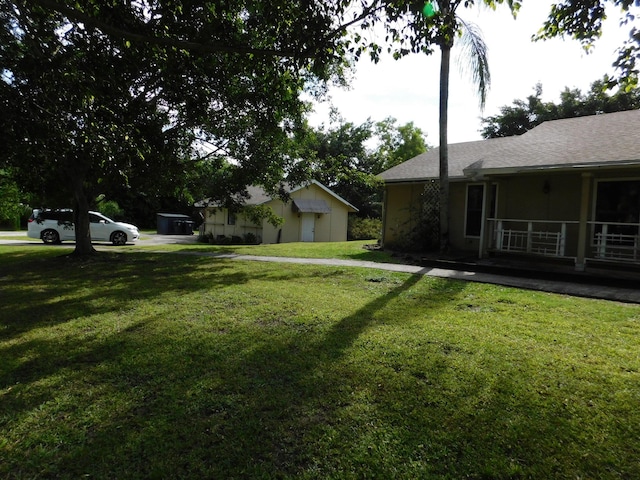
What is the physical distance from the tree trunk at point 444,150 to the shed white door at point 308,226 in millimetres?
14382

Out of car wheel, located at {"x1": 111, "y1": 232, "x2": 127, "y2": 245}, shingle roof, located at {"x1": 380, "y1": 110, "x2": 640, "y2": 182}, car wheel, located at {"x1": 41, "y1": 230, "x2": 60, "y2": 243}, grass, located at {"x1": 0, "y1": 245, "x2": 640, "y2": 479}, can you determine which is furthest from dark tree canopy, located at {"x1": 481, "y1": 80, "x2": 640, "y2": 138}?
car wheel, located at {"x1": 41, "y1": 230, "x2": 60, "y2": 243}

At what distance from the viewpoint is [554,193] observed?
1102 cm

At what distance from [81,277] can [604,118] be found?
15.8 m

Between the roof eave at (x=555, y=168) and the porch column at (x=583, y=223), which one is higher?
the roof eave at (x=555, y=168)

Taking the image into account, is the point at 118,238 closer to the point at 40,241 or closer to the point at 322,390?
the point at 40,241

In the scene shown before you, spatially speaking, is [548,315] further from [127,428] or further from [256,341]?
[127,428]

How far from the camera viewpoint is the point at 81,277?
384 inches

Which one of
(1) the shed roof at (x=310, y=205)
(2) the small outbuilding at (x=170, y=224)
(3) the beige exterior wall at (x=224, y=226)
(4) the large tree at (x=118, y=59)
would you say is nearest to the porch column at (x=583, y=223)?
(4) the large tree at (x=118, y=59)

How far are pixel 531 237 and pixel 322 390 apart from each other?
382 inches

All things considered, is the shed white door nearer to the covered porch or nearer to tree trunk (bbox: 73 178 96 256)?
tree trunk (bbox: 73 178 96 256)

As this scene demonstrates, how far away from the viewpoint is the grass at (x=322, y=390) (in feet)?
8.52

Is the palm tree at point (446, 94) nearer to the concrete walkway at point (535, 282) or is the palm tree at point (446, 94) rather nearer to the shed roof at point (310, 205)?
the concrete walkway at point (535, 282)

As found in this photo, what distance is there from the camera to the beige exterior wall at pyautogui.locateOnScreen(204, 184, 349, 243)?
80.6 ft

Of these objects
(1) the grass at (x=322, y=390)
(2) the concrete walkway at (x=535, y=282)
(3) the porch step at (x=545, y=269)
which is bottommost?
(1) the grass at (x=322, y=390)
